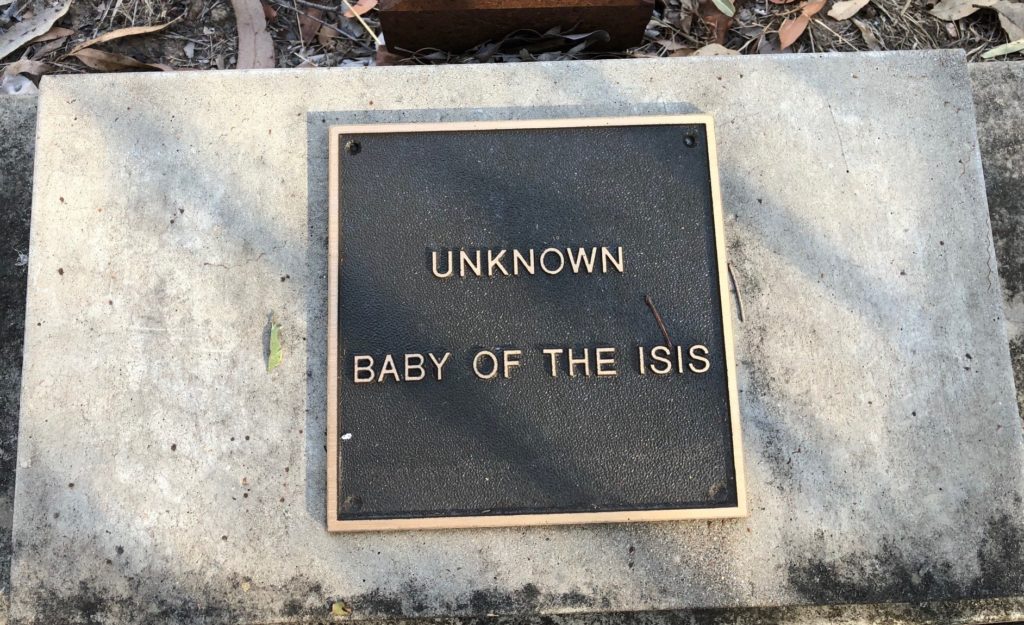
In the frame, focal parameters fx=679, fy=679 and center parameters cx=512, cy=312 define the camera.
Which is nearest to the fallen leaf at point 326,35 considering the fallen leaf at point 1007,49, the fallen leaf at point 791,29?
the fallen leaf at point 791,29

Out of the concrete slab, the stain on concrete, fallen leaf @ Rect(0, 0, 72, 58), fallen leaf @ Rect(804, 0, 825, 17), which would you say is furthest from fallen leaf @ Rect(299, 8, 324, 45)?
the stain on concrete

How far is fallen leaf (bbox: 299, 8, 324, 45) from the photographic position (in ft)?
9.75

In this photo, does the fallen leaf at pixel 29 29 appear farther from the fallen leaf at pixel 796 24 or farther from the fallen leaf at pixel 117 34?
the fallen leaf at pixel 796 24

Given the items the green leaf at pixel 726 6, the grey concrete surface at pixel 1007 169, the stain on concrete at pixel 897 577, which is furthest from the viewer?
the green leaf at pixel 726 6

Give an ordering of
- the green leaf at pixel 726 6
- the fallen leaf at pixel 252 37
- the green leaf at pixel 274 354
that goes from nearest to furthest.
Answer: the green leaf at pixel 274 354 → the green leaf at pixel 726 6 → the fallen leaf at pixel 252 37

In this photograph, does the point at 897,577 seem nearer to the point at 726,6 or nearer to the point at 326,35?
the point at 726,6

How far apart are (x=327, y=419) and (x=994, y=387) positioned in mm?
2220

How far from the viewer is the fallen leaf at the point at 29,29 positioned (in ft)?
9.62

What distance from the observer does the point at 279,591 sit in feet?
7.07

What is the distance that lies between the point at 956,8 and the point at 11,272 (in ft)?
13.2

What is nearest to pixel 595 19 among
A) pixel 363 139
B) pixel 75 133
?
pixel 363 139

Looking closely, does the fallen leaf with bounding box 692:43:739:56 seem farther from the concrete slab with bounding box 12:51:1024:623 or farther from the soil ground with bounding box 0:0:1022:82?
the concrete slab with bounding box 12:51:1024:623

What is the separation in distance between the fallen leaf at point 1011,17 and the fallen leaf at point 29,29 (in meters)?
4.06

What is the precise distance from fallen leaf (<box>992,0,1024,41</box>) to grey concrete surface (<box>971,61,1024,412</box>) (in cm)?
36
